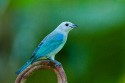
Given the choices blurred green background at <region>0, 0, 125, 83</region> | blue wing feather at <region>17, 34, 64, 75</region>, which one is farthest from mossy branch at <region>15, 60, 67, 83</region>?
blurred green background at <region>0, 0, 125, 83</region>

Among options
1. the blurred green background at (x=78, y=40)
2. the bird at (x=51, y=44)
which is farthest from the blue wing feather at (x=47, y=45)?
the blurred green background at (x=78, y=40)

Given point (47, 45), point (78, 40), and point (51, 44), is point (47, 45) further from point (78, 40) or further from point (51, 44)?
point (78, 40)

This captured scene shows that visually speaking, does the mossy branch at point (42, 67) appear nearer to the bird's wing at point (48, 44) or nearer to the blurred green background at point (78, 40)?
the bird's wing at point (48, 44)

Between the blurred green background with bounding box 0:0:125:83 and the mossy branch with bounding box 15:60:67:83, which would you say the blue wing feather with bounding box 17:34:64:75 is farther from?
the blurred green background with bounding box 0:0:125:83

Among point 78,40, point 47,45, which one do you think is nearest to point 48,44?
point 47,45

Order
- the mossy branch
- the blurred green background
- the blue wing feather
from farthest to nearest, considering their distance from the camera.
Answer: the blurred green background < the blue wing feather < the mossy branch
